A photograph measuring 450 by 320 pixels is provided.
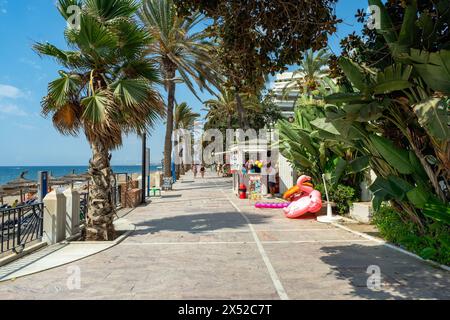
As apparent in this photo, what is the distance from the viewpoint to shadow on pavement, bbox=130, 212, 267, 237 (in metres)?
10.9

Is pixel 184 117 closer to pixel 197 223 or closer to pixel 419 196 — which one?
pixel 197 223

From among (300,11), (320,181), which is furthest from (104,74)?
(320,181)

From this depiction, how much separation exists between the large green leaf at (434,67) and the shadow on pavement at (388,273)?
10.3 feet

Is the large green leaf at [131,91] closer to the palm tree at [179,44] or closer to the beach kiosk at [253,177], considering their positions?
the beach kiosk at [253,177]

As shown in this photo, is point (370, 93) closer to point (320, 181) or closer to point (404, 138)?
point (404, 138)

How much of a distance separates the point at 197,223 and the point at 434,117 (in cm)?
817

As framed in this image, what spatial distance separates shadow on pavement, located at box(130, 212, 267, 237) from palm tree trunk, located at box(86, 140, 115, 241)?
0.99 m

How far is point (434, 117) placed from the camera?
5.55 metres

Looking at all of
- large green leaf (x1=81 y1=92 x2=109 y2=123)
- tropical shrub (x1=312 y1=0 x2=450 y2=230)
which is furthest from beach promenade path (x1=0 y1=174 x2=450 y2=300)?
large green leaf (x1=81 y1=92 x2=109 y2=123)

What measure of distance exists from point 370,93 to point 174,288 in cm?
478

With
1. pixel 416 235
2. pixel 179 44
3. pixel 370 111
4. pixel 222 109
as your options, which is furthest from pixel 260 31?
pixel 222 109

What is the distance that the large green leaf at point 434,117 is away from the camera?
18.2 ft

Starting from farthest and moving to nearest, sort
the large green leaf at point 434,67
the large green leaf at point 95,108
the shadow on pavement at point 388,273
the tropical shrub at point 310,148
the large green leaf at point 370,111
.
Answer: the tropical shrub at point 310,148 → the large green leaf at point 95,108 → the large green leaf at point 370,111 → the large green leaf at point 434,67 → the shadow on pavement at point 388,273

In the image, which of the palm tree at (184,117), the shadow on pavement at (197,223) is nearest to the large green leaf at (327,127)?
the shadow on pavement at (197,223)
